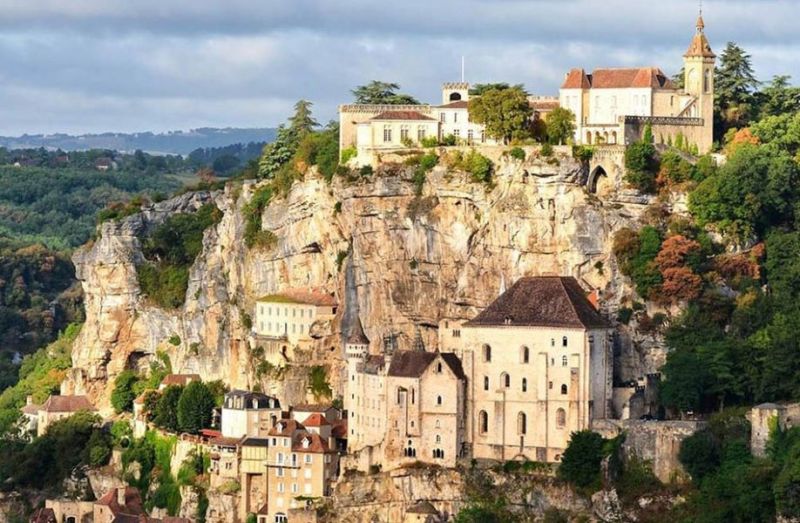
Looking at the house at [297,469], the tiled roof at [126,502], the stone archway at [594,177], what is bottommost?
the tiled roof at [126,502]

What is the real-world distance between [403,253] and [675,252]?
1255 cm

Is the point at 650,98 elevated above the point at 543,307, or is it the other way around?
the point at 650,98

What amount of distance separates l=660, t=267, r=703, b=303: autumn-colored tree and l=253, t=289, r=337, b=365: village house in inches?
667

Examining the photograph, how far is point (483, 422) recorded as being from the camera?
96875mm

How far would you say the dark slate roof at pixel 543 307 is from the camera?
9525cm

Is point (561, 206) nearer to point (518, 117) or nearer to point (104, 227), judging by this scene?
point (518, 117)

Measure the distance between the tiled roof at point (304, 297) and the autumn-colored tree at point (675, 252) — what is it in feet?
55.0

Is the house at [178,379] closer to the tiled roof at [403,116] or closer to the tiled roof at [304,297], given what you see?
the tiled roof at [304,297]

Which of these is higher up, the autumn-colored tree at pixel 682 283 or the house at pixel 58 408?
the autumn-colored tree at pixel 682 283

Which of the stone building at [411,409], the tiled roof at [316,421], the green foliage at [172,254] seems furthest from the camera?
the green foliage at [172,254]

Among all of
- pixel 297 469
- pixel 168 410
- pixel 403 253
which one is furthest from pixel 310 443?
pixel 168 410

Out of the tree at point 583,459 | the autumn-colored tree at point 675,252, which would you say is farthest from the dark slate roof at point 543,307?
the tree at point 583,459

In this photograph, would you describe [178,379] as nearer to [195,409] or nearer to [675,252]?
[195,409]

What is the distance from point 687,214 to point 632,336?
18.7ft
